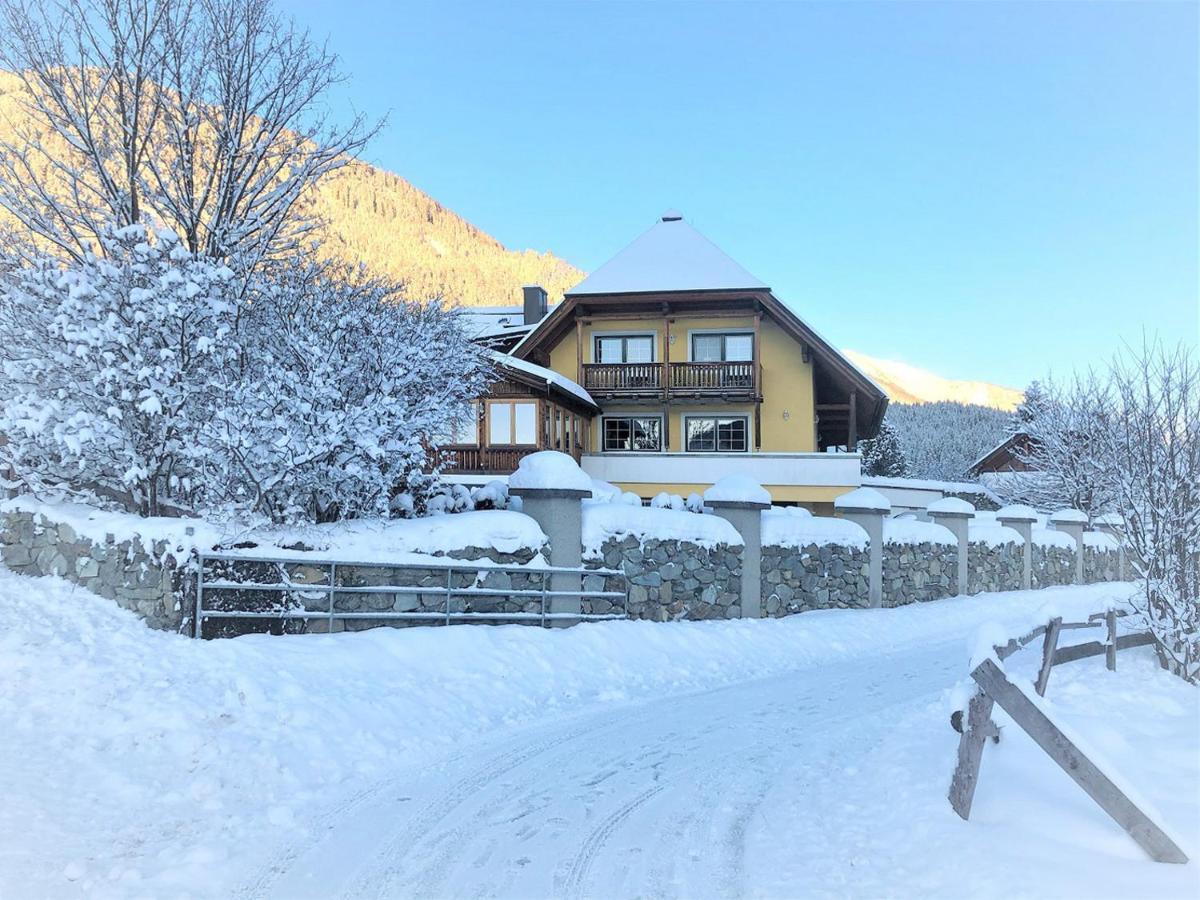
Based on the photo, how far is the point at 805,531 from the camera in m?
15.4

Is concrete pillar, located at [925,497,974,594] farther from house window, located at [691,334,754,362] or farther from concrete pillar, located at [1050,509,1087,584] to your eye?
house window, located at [691,334,754,362]

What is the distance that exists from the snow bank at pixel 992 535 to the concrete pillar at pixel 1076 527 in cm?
305

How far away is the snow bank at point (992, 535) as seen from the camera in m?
21.7

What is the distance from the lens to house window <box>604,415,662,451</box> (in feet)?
94.2

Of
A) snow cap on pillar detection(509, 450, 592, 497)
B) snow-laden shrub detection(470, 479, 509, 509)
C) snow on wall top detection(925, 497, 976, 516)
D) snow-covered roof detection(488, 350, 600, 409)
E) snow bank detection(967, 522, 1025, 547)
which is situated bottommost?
snow bank detection(967, 522, 1025, 547)

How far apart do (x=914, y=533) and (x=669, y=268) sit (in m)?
13.3

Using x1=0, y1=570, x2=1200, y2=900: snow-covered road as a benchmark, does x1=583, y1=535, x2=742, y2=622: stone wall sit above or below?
above

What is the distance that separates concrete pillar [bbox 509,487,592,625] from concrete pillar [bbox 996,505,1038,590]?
17092mm

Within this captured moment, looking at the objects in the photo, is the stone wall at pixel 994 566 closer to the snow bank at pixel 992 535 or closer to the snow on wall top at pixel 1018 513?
the snow bank at pixel 992 535

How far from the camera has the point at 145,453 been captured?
367 inches

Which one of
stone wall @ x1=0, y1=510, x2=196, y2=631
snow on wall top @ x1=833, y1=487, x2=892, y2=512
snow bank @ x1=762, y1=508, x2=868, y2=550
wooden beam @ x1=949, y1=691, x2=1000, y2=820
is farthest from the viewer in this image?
snow on wall top @ x1=833, y1=487, x2=892, y2=512

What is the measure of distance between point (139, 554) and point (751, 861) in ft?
22.4

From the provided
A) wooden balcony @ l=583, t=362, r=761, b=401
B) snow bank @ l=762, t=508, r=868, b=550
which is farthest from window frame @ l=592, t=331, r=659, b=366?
snow bank @ l=762, t=508, r=868, b=550

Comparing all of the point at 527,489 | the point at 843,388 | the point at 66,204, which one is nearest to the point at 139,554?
the point at 527,489
